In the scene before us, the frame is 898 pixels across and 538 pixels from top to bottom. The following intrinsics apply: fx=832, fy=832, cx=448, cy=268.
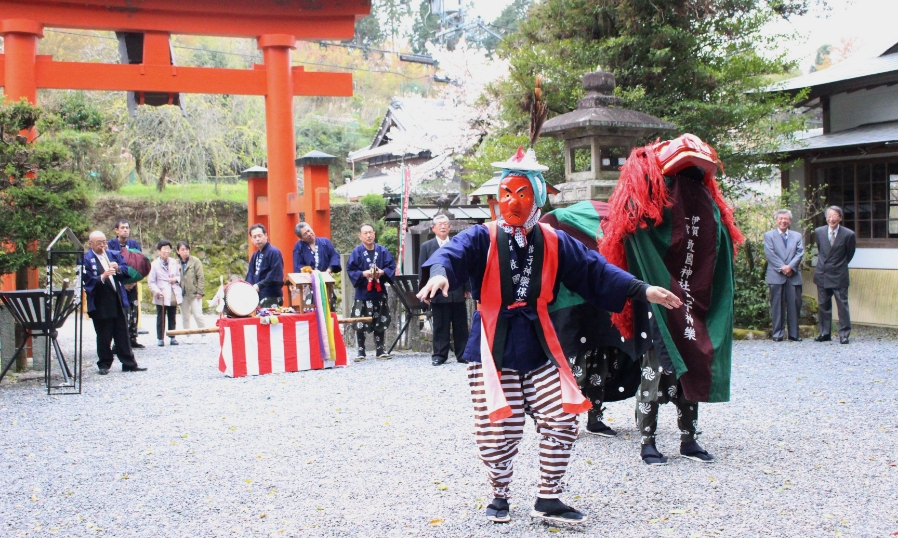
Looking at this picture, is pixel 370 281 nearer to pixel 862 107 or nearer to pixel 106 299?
pixel 106 299

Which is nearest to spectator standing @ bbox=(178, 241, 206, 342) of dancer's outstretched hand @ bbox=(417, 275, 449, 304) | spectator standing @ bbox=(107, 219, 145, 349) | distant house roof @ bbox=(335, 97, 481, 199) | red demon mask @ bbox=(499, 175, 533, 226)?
spectator standing @ bbox=(107, 219, 145, 349)

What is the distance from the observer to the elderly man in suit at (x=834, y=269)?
10.8m

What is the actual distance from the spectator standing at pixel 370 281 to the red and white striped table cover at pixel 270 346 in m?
0.70

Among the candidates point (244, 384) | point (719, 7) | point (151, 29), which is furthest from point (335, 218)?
point (244, 384)

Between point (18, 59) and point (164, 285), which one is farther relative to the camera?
point (164, 285)

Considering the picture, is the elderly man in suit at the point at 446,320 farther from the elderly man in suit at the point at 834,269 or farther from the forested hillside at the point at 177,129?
the forested hillside at the point at 177,129

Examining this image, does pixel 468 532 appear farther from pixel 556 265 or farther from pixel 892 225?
pixel 892 225

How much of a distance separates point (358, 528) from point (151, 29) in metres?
10.9

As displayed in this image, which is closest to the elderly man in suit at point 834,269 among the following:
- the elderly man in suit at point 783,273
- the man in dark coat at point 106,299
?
the elderly man in suit at point 783,273

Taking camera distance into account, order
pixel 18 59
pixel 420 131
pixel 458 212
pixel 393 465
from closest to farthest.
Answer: pixel 393 465
pixel 18 59
pixel 458 212
pixel 420 131

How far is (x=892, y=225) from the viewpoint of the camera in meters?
13.1

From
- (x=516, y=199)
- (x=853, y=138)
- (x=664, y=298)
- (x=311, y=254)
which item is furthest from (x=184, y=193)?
(x=664, y=298)

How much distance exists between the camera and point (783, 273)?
1111 centimetres

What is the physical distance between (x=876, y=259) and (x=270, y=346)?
9.67 meters
